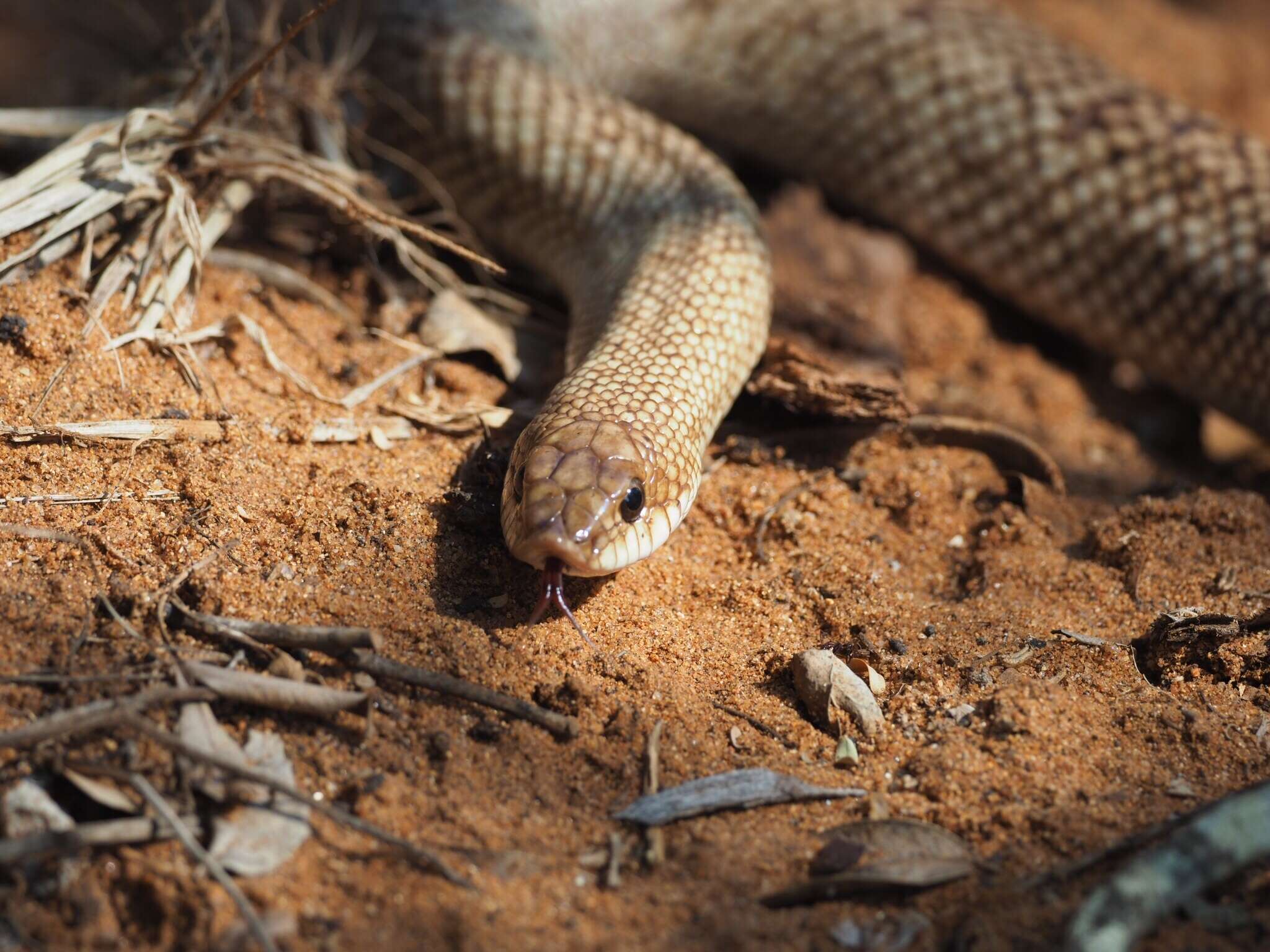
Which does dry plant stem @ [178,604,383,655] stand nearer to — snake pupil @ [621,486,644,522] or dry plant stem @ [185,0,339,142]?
snake pupil @ [621,486,644,522]

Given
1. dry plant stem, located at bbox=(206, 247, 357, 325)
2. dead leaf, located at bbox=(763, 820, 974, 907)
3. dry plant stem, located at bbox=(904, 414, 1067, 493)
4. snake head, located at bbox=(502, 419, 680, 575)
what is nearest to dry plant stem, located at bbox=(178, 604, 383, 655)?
snake head, located at bbox=(502, 419, 680, 575)

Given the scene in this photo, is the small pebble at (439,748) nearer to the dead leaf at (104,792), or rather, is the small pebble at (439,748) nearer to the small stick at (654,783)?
the small stick at (654,783)

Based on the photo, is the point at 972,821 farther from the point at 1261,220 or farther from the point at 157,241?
the point at 1261,220

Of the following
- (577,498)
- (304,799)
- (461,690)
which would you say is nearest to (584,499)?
(577,498)

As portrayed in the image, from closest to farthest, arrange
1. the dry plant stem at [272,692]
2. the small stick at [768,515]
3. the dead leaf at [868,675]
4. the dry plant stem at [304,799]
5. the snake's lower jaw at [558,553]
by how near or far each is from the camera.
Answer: the dry plant stem at [304,799], the dry plant stem at [272,692], the snake's lower jaw at [558,553], the dead leaf at [868,675], the small stick at [768,515]

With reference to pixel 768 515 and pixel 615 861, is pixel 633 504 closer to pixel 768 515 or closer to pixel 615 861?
pixel 768 515

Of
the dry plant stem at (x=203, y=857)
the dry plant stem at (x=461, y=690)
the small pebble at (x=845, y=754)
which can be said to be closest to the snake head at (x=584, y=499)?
the dry plant stem at (x=461, y=690)
